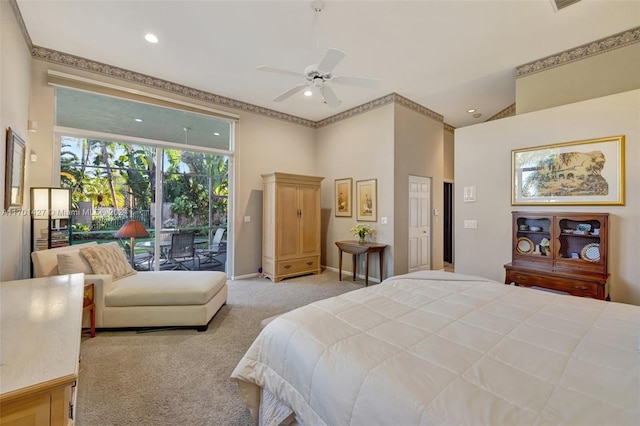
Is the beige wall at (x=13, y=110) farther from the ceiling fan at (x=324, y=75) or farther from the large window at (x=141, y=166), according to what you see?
the ceiling fan at (x=324, y=75)

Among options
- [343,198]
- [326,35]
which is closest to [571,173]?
[326,35]

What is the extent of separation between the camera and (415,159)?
17.3 ft

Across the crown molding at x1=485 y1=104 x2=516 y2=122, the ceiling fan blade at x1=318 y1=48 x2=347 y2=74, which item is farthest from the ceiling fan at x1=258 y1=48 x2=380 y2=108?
the crown molding at x1=485 y1=104 x2=516 y2=122

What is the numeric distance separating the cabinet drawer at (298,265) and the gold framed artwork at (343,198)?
3.64 feet

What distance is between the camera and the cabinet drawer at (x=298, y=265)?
5043 mm

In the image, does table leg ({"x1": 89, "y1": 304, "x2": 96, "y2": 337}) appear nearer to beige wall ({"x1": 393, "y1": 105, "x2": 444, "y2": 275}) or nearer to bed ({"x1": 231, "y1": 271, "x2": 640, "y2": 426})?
bed ({"x1": 231, "y1": 271, "x2": 640, "y2": 426})

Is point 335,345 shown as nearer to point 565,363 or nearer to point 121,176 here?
point 565,363

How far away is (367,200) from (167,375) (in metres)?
4.08

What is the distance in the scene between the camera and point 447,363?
3.56 feet

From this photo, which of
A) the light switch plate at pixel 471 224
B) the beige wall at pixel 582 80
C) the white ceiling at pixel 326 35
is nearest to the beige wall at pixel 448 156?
the white ceiling at pixel 326 35

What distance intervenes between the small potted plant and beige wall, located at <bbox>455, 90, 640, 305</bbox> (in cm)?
155

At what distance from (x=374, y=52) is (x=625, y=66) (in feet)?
9.27

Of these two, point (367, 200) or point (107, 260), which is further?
point (367, 200)

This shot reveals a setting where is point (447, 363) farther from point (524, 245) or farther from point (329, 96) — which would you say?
point (329, 96)
